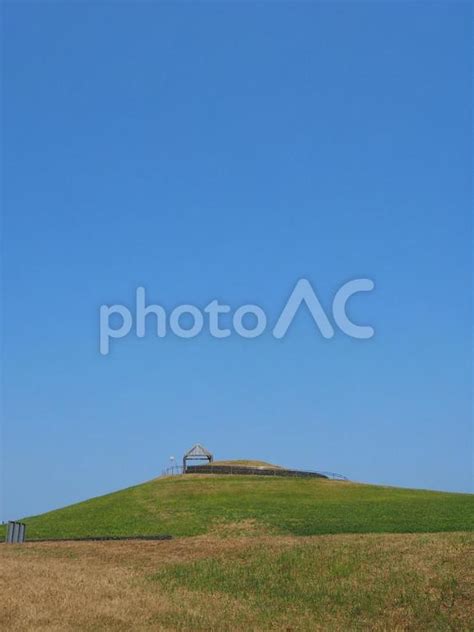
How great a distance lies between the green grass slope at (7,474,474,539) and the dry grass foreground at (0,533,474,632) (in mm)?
12537

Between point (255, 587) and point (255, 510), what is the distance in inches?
1086

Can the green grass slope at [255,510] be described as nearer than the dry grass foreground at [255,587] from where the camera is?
No

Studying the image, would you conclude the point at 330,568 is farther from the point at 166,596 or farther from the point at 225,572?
the point at 166,596

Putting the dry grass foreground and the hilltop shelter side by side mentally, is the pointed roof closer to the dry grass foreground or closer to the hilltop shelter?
the hilltop shelter

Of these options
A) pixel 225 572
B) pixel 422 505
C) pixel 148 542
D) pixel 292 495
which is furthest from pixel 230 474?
pixel 225 572

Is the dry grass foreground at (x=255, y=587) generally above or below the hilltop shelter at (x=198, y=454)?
below

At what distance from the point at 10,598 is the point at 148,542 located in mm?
14956

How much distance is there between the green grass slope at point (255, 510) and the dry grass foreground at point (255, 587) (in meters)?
12.5

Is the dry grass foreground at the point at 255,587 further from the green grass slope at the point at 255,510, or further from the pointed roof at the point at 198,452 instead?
the pointed roof at the point at 198,452

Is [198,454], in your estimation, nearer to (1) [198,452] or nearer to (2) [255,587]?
(1) [198,452]

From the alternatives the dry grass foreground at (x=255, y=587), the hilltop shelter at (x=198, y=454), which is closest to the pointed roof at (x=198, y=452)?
the hilltop shelter at (x=198, y=454)

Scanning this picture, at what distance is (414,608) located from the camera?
22828 millimetres

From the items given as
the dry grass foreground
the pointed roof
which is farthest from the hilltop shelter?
the dry grass foreground

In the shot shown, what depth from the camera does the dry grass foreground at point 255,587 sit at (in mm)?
21891
